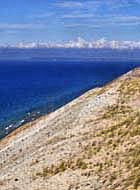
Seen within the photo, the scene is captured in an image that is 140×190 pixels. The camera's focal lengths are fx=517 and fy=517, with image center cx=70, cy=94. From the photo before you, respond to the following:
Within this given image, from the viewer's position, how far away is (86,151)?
3728 centimetres

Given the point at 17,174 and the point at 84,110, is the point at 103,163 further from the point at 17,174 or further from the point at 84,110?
the point at 84,110

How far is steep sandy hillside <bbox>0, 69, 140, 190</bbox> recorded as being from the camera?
→ 109 ft

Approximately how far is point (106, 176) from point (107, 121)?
925cm

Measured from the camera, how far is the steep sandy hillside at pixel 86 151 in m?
33.1

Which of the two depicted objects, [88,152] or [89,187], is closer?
[89,187]

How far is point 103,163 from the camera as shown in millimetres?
34406

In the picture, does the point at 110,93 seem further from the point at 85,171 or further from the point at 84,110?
the point at 85,171

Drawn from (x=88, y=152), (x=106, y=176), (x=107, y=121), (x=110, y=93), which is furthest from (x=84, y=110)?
(x=106, y=176)

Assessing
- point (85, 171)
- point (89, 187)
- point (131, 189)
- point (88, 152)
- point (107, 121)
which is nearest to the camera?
point (131, 189)

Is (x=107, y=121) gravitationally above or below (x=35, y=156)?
above

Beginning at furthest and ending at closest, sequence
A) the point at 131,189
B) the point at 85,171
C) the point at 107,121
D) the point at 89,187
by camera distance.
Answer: the point at 107,121 → the point at 85,171 → the point at 89,187 → the point at 131,189

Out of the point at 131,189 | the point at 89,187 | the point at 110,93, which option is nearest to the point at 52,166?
the point at 89,187

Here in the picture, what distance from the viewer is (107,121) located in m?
41.3

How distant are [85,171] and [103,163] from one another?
1309 mm
